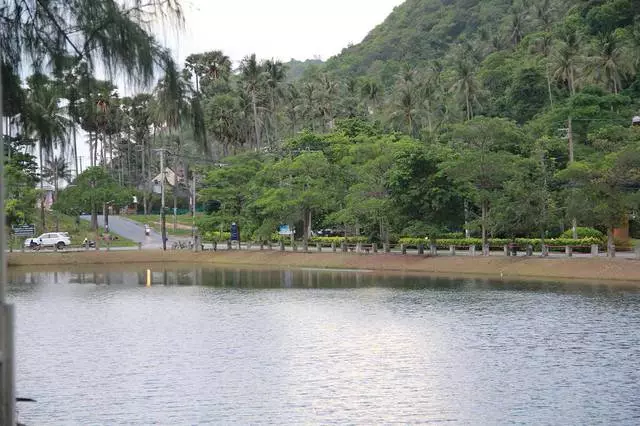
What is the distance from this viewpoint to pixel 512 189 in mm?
60750

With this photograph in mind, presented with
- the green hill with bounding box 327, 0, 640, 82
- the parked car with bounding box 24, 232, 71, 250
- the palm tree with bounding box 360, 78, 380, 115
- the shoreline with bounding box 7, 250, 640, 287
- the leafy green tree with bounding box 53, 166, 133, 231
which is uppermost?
the green hill with bounding box 327, 0, 640, 82

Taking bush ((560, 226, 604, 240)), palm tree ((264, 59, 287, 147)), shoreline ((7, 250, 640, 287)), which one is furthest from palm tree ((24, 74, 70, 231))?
palm tree ((264, 59, 287, 147))

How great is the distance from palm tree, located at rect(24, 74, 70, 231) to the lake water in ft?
30.0

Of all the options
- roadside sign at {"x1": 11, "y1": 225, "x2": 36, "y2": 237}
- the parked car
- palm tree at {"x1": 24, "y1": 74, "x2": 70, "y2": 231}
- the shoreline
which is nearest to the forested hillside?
palm tree at {"x1": 24, "y1": 74, "x2": 70, "y2": 231}

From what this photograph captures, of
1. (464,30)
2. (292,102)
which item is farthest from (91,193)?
(464,30)

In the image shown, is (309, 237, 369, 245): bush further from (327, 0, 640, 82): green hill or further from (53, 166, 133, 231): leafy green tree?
(327, 0, 640, 82): green hill

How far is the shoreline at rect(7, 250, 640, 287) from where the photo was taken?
180ft

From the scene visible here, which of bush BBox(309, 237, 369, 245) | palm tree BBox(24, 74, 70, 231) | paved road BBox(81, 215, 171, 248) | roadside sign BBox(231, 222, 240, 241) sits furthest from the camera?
paved road BBox(81, 215, 171, 248)

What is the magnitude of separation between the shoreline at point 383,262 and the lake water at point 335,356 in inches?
152

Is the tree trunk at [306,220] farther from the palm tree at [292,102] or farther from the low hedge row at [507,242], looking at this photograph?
the palm tree at [292,102]

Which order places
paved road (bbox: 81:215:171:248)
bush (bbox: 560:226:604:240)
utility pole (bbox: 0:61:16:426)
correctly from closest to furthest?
utility pole (bbox: 0:61:16:426) → bush (bbox: 560:226:604:240) → paved road (bbox: 81:215:171:248)

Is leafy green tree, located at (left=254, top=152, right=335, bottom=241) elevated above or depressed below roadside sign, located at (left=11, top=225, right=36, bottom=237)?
above

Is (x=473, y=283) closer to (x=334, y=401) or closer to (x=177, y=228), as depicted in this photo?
(x=334, y=401)

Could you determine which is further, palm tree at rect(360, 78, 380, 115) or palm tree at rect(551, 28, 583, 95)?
palm tree at rect(360, 78, 380, 115)
